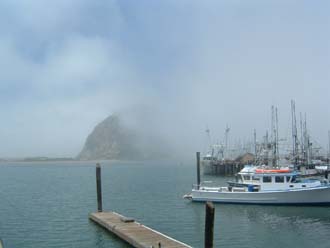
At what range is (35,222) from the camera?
137 feet

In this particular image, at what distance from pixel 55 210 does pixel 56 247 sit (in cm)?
1948

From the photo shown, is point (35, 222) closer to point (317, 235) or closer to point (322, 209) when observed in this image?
point (317, 235)

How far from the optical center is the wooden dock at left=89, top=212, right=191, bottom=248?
27391 mm

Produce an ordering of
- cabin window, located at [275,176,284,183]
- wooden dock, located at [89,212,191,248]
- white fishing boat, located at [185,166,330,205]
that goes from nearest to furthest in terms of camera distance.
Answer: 1. wooden dock, located at [89,212,191,248]
2. white fishing boat, located at [185,166,330,205]
3. cabin window, located at [275,176,284,183]

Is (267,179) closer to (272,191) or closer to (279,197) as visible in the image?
(272,191)

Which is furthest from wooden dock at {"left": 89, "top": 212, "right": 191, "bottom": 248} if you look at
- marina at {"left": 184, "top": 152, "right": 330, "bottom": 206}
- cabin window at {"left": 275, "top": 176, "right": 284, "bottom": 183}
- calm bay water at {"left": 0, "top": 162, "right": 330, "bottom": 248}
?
cabin window at {"left": 275, "top": 176, "right": 284, "bottom": 183}

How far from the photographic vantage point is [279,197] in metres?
51.5

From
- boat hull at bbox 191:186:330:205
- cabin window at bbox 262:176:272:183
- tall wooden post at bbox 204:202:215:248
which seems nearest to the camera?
tall wooden post at bbox 204:202:215:248

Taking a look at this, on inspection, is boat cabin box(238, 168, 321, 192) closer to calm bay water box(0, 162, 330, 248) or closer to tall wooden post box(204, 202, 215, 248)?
calm bay water box(0, 162, 330, 248)

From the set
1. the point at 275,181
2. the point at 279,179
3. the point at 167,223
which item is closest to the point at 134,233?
the point at 167,223

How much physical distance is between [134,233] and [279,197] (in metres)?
25.5

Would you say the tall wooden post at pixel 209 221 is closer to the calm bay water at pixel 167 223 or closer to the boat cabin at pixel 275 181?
the calm bay water at pixel 167 223

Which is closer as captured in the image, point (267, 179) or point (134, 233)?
point (134, 233)

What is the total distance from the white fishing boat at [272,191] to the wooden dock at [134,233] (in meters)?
19.0
